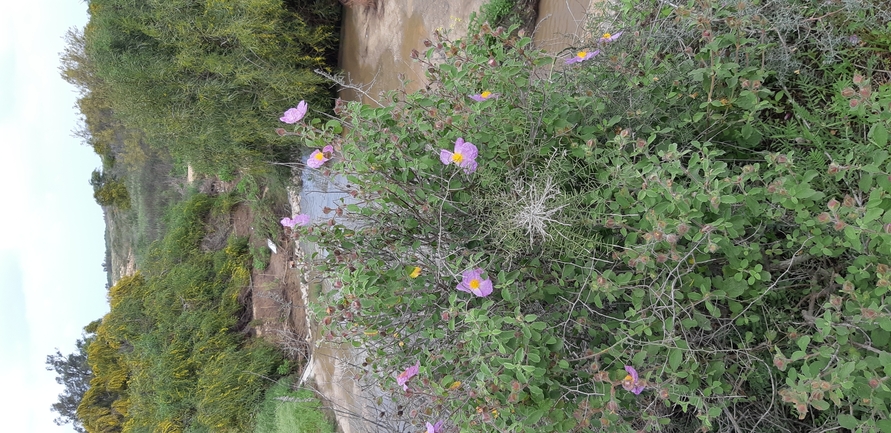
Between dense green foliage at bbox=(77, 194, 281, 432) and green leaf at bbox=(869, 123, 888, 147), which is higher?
green leaf at bbox=(869, 123, 888, 147)

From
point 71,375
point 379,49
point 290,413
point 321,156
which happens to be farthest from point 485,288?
point 71,375

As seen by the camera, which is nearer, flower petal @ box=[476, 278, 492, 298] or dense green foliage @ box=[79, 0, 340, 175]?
flower petal @ box=[476, 278, 492, 298]

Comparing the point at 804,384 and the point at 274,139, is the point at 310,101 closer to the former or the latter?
the point at 274,139

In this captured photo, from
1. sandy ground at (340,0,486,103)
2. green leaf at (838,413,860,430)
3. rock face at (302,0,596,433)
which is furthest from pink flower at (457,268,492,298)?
sandy ground at (340,0,486,103)

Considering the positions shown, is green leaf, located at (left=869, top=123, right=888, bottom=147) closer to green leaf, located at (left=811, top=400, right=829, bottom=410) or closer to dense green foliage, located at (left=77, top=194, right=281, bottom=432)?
green leaf, located at (left=811, top=400, right=829, bottom=410)

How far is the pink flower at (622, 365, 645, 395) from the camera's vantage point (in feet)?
4.83

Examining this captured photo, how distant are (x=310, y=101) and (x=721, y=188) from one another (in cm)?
481

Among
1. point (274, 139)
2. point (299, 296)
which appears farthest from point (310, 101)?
point (299, 296)

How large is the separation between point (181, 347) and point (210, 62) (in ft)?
15.4

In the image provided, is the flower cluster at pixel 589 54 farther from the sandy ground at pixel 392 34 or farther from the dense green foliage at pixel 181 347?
the dense green foliage at pixel 181 347

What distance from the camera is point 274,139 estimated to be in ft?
18.4

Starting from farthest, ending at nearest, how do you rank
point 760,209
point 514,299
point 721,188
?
point 514,299 → point 760,209 → point 721,188

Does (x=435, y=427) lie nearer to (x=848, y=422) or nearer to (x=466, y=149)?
(x=466, y=149)

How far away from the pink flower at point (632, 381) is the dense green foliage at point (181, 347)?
610 cm
